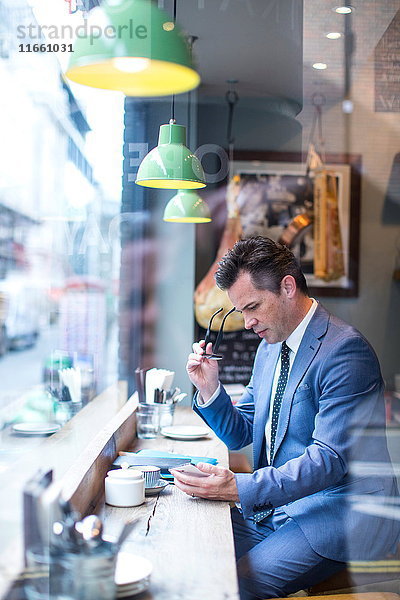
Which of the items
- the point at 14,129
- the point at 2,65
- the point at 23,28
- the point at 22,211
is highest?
the point at 23,28

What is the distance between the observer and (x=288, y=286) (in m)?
2.29

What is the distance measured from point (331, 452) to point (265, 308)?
53 centimetres

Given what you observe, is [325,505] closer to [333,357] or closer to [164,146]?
[333,357]

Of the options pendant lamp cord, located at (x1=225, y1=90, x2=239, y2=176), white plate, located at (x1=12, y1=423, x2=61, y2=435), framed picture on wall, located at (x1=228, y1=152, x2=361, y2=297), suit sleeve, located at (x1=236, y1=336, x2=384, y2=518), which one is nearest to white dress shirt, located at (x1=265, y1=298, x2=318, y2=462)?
suit sleeve, located at (x1=236, y1=336, x2=384, y2=518)

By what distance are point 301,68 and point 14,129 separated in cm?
271

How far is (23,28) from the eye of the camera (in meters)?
1.89

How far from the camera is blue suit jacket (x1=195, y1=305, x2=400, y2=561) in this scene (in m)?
1.96

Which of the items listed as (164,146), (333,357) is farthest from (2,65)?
(333,357)

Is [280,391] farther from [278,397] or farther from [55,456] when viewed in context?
[55,456]

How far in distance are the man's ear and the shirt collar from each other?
80 millimetres

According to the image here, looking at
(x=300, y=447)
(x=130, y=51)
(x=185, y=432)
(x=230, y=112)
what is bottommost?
(x=185, y=432)

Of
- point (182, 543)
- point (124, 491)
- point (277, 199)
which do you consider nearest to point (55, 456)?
point (124, 491)

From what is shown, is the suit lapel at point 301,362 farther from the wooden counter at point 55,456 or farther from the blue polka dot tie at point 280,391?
the wooden counter at point 55,456

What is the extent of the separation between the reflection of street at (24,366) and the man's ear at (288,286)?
2.59 ft
